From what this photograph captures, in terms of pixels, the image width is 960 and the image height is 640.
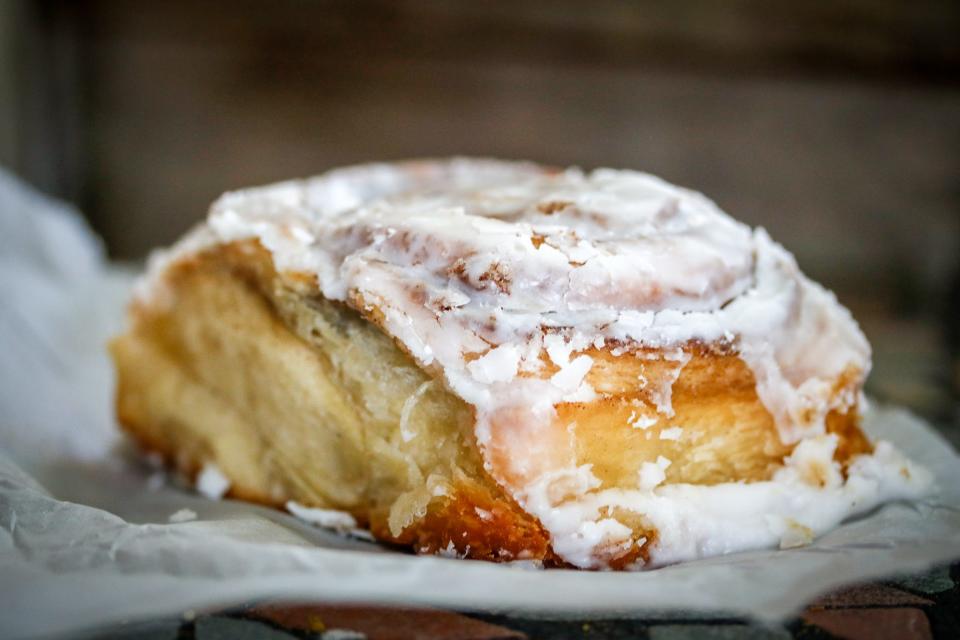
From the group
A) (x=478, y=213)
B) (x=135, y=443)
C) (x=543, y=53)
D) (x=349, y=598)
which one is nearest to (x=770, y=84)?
(x=543, y=53)

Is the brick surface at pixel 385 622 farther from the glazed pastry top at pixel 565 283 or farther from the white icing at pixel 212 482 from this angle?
the white icing at pixel 212 482

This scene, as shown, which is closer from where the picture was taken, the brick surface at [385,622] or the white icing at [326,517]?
the brick surface at [385,622]

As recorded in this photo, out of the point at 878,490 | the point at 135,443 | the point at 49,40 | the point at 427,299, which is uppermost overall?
the point at 49,40

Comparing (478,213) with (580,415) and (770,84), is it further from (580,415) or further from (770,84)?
(770,84)

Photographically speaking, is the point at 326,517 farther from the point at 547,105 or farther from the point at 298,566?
the point at 547,105

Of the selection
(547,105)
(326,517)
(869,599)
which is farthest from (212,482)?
(547,105)

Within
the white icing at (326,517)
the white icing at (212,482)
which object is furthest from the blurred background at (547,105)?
the white icing at (326,517)

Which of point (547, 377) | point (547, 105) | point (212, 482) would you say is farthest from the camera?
point (547, 105)
